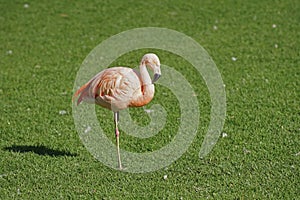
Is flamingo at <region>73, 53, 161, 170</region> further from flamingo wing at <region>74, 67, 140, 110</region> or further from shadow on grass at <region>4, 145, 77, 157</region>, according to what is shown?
shadow on grass at <region>4, 145, 77, 157</region>

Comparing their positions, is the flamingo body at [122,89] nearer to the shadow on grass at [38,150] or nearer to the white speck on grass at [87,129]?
the shadow on grass at [38,150]

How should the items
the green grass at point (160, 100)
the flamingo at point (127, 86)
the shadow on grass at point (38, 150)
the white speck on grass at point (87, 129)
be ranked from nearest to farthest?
the flamingo at point (127, 86), the green grass at point (160, 100), the shadow on grass at point (38, 150), the white speck on grass at point (87, 129)

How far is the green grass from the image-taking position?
174 inches

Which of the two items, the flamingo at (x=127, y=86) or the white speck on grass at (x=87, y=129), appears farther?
the white speck on grass at (x=87, y=129)

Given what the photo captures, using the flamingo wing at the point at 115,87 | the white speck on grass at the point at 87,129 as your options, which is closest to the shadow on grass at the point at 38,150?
the white speck on grass at the point at 87,129

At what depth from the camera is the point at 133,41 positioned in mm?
7723

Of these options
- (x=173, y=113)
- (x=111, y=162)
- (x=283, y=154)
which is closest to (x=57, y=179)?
(x=111, y=162)

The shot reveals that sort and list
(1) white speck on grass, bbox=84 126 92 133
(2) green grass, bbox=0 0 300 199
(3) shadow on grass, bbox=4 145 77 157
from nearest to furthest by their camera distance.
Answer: (2) green grass, bbox=0 0 300 199, (3) shadow on grass, bbox=4 145 77 157, (1) white speck on grass, bbox=84 126 92 133

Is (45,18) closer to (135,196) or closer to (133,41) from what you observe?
(133,41)

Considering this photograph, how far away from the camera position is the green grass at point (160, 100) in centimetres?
441

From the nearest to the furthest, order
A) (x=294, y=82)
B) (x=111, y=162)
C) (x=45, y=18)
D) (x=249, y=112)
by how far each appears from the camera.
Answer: (x=111, y=162), (x=249, y=112), (x=294, y=82), (x=45, y=18)

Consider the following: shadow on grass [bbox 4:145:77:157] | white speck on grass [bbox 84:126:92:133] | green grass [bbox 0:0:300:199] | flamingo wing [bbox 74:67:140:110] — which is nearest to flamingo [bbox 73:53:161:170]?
flamingo wing [bbox 74:67:140:110]

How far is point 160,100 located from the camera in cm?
594

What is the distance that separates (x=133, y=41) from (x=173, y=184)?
3757 mm
